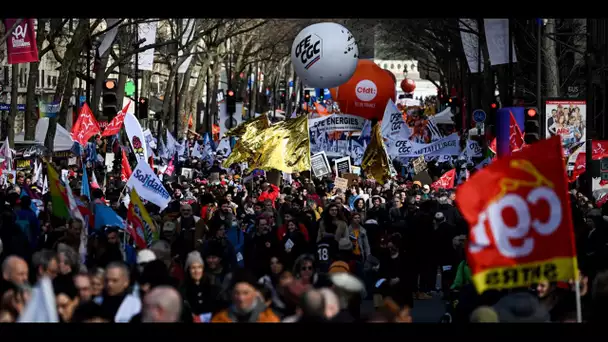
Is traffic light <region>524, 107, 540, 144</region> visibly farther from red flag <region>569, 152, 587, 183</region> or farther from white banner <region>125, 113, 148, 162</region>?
white banner <region>125, 113, 148, 162</region>

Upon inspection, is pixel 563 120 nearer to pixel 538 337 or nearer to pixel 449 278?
pixel 449 278

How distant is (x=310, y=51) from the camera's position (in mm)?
28922

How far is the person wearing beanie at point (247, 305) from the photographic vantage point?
9.39m

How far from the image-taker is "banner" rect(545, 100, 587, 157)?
88.3 feet

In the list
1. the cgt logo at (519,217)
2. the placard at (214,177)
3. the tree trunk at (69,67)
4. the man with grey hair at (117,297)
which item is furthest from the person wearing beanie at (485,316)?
the tree trunk at (69,67)

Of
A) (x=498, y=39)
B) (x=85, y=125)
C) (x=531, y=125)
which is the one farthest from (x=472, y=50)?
(x=531, y=125)

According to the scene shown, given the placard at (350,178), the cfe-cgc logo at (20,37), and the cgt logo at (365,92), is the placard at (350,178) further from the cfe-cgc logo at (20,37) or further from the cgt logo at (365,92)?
the cgt logo at (365,92)

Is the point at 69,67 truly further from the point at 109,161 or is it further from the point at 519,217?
the point at 519,217

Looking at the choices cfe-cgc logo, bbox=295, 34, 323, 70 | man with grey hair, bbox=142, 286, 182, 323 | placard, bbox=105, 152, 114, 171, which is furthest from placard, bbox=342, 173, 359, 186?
man with grey hair, bbox=142, 286, 182, 323

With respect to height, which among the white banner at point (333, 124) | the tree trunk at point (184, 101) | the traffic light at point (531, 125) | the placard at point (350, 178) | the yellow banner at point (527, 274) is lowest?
the yellow banner at point (527, 274)

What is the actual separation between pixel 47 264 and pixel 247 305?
98.7 inches

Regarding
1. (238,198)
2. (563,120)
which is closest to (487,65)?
(563,120)

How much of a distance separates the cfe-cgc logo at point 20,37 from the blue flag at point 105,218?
15.8 meters
